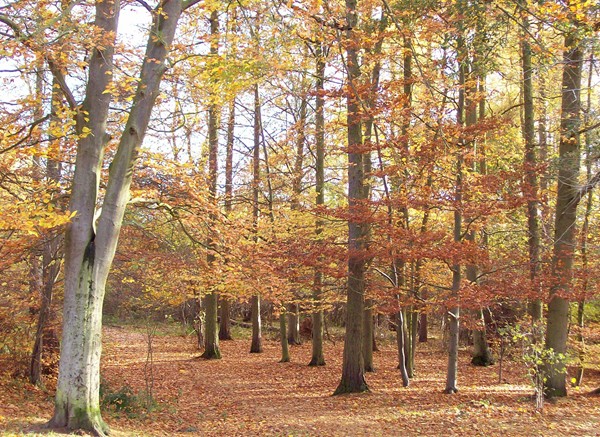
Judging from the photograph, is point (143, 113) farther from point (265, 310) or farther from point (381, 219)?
point (265, 310)

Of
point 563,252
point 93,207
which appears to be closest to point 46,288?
point 93,207

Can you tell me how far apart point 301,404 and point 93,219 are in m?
6.15

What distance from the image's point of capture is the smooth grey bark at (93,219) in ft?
22.3

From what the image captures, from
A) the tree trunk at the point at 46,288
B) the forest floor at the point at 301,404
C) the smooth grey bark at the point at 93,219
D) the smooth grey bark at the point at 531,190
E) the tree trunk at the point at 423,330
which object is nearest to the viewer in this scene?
the smooth grey bark at the point at 93,219

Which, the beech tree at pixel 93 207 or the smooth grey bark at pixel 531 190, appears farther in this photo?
the smooth grey bark at pixel 531 190

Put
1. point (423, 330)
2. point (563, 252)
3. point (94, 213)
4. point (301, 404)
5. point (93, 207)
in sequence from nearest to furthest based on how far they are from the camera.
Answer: point (93, 207) < point (94, 213) < point (563, 252) < point (301, 404) < point (423, 330)

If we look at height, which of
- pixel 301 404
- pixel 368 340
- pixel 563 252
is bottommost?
pixel 301 404

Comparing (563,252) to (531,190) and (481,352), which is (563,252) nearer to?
(531,190)

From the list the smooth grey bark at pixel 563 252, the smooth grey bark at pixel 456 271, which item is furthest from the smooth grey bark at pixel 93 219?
the smooth grey bark at pixel 563 252

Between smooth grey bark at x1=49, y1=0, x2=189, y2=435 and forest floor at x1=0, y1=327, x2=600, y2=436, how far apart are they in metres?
0.71

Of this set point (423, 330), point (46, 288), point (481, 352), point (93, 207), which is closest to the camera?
point (93, 207)

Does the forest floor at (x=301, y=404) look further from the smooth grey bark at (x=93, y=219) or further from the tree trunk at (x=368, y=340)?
the smooth grey bark at (x=93, y=219)

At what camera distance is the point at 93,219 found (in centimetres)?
722

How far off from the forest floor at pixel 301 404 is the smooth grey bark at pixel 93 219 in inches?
27.9
